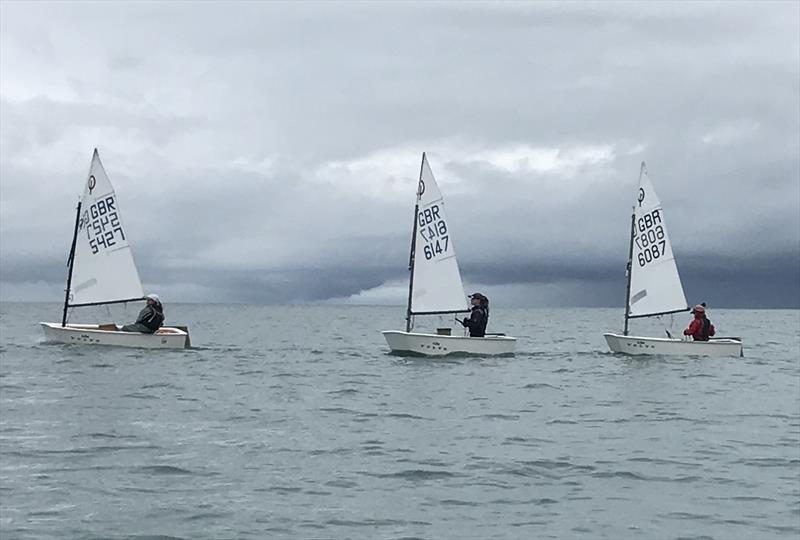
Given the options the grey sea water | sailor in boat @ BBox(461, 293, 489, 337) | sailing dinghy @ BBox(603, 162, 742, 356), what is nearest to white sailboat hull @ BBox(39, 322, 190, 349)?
the grey sea water

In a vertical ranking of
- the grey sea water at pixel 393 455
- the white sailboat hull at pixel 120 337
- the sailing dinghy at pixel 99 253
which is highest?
the sailing dinghy at pixel 99 253

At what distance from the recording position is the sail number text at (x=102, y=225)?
44438mm

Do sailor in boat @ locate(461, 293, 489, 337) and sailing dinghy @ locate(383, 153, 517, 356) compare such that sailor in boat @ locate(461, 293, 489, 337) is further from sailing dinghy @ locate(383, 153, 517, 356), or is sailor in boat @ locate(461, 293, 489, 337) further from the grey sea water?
the grey sea water

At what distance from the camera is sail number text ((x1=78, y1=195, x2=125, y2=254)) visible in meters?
44.4

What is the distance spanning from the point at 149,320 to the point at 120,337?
1.31 m

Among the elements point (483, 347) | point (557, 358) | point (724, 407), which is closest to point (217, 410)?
point (724, 407)

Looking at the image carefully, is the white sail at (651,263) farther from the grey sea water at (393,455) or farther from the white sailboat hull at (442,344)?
the grey sea water at (393,455)

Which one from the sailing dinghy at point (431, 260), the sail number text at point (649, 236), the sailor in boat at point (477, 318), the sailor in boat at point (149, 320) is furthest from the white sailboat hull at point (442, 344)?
the sailor in boat at point (149, 320)

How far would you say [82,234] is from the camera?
4453 cm

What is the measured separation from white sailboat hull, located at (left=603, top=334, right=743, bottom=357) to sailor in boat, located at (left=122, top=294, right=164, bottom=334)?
18.7 meters

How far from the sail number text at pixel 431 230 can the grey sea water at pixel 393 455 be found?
7679 millimetres

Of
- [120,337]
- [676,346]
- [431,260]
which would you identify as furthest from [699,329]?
[120,337]

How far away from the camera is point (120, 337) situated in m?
40.1

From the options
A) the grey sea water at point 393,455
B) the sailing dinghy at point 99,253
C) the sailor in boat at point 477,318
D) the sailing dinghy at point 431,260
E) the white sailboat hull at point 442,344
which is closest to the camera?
the grey sea water at point 393,455
